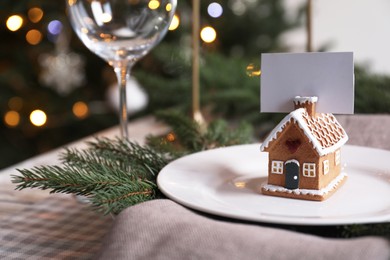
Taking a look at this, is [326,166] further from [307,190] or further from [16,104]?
[16,104]

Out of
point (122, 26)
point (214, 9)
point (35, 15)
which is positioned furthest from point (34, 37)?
point (122, 26)

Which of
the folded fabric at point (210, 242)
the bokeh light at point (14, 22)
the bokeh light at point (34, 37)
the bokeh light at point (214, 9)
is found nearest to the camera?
the folded fabric at point (210, 242)

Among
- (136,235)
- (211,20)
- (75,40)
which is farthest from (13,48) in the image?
(136,235)

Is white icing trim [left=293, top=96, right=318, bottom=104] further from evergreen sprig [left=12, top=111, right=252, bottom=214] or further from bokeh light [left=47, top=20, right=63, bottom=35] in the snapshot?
bokeh light [left=47, top=20, right=63, bottom=35]

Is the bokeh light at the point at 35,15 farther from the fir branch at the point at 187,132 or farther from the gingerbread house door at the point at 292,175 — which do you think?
the gingerbread house door at the point at 292,175

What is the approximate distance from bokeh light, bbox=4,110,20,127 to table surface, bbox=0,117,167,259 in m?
0.90

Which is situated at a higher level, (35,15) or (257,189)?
(35,15)

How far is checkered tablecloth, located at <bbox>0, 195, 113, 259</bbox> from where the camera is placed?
0.54 meters

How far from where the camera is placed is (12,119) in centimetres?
166

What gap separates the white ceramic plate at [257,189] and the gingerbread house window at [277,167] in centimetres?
3

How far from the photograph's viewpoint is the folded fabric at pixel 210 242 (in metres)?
0.37

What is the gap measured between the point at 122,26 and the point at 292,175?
0.35 metres

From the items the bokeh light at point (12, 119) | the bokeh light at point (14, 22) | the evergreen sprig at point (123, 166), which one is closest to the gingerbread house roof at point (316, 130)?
the evergreen sprig at point (123, 166)

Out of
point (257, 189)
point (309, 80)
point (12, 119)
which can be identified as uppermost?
point (309, 80)
